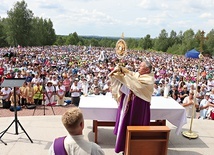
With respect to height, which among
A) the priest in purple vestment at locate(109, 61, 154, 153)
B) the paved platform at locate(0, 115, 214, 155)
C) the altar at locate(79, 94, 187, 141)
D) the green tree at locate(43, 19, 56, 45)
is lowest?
the paved platform at locate(0, 115, 214, 155)

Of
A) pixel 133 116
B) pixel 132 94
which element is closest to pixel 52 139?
pixel 133 116

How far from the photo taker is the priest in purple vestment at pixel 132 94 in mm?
4004

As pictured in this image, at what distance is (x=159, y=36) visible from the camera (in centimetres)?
8050

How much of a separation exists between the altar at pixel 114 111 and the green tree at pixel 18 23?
56150 mm

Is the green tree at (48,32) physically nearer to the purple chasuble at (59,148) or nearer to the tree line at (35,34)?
the tree line at (35,34)

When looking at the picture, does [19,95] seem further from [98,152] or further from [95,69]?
[95,69]

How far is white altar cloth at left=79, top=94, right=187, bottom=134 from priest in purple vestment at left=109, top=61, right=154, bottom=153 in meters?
0.53

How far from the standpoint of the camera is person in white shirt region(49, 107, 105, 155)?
74.1 inches

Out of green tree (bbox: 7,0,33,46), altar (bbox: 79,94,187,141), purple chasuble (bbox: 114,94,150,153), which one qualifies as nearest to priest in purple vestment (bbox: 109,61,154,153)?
purple chasuble (bbox: 114,94,150,153)

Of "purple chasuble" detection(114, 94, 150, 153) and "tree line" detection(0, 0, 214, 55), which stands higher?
"tree line" detection(0, 0, 214, 55)

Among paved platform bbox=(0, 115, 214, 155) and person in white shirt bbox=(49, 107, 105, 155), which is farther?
paved platform bbox=(0, 115, 214, 155)

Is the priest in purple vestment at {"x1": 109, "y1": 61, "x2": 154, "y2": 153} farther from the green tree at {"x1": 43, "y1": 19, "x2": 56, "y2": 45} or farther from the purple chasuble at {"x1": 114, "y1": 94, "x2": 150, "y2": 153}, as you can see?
the green tree at {"x1": 43, "y1": 19, "x2": 56, "y2": 45}

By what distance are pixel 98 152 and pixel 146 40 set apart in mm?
86243

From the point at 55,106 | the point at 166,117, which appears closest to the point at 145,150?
the point at 166,117
